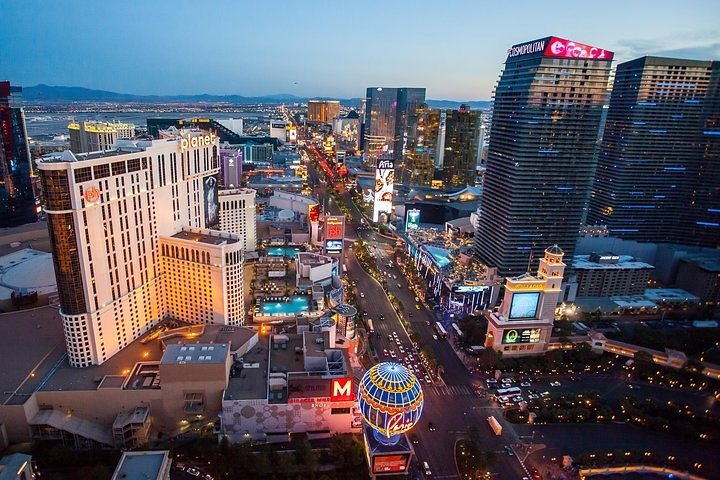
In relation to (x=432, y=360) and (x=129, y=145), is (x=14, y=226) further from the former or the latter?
(x=432, y=360)

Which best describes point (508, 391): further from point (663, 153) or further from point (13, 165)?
point (13, 165)

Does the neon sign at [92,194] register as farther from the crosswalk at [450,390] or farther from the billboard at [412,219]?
the billboard at [412,219]

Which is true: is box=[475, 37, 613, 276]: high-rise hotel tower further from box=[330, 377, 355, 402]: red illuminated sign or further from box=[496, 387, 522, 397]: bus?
box=[330, 377, 355, 402]: red illuminated sign

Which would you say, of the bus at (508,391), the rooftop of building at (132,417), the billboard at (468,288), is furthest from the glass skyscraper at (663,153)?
the rooftop of building at (132,417)

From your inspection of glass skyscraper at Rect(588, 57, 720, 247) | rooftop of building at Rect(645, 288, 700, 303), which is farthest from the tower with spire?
glass skyscraper at Rect(588, 57, 720, 247)

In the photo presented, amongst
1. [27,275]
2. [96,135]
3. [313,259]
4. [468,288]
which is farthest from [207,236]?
[96,135]
